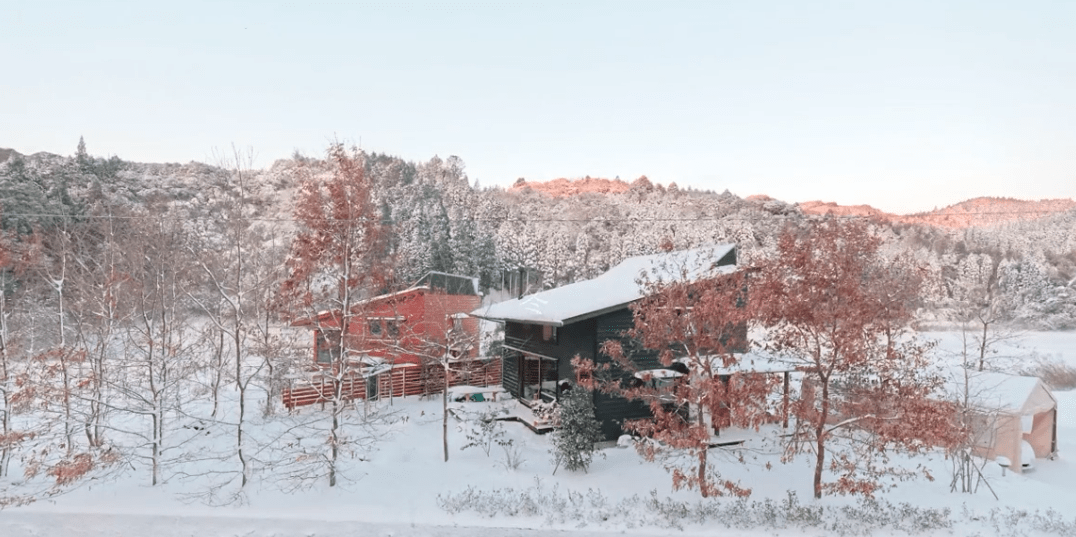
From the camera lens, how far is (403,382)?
19906mm

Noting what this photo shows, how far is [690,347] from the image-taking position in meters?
10.6

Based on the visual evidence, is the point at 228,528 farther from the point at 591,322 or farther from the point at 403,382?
the point at 403,382

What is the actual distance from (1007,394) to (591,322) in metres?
11.0

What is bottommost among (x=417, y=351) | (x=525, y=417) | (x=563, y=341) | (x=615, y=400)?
(x=525, y=417)

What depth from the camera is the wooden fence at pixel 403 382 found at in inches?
704

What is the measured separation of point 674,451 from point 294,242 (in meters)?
9.74

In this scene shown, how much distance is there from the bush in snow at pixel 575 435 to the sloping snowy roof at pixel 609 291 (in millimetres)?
2156

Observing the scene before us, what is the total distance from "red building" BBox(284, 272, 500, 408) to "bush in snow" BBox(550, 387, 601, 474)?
355 centimetres

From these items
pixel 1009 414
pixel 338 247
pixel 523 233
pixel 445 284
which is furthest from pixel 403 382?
pixel 523 233

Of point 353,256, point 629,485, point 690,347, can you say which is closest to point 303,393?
point 353,256

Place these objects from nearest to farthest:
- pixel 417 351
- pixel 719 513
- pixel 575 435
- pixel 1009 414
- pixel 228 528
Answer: pixel 228 528 < pixel 719 513 < pixel 575 435 < pixel 1009 414 < pixel 417 351

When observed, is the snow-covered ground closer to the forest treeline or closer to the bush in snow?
the bush in snow

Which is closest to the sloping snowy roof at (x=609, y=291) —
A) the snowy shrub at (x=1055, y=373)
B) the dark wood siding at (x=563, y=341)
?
the dark wood siding at (x=563, y=341)

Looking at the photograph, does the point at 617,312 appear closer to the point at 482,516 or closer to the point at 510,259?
the point at 482,516
